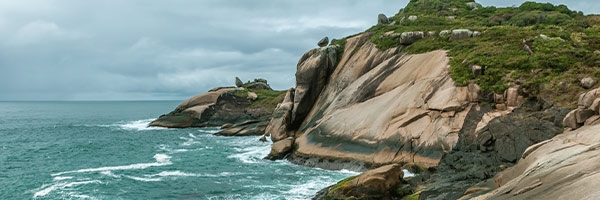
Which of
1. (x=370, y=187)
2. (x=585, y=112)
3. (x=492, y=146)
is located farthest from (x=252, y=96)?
(x=585, y=112)

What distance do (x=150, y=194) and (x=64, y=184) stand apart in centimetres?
855

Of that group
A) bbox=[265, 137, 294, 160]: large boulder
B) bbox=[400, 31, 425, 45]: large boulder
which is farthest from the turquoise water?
bbox=[400, 31, 425, 45]: large boulder

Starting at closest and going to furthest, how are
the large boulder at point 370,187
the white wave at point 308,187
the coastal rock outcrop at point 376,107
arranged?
1. the large boulder at point 370,187
2. the white wave at point 308,187
3. the coastal rock outcrop at point 376,107

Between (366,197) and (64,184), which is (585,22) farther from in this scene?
(64,184)

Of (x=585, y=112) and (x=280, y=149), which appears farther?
(x=280, y=149)

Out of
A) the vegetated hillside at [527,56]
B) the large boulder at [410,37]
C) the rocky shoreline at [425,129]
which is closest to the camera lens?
the rocky shoreline at [425,129]

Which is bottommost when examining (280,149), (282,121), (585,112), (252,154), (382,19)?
(252,154)

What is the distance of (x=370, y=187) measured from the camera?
70.4 ft

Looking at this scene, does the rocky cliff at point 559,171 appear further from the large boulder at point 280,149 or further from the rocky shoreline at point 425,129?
the large boulder at point 280,149

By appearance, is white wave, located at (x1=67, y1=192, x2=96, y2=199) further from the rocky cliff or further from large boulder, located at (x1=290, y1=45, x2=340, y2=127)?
the rocky cliff

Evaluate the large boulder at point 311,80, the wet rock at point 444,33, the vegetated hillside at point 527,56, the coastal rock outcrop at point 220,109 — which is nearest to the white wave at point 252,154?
the large boulder at point 311,80

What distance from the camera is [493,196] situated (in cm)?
1445

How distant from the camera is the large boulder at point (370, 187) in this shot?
2145 cm

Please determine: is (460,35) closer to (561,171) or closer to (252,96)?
(561,171)
